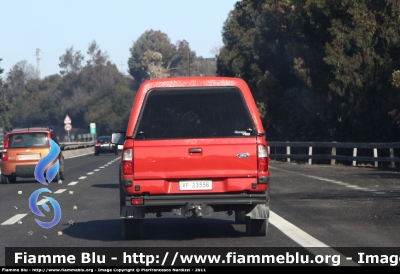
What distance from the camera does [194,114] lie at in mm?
9953

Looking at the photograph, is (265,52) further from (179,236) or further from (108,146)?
(179,236)

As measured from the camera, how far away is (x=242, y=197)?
9539 mm

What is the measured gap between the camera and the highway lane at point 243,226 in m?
9.87

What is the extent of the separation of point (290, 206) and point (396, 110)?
19262 mm

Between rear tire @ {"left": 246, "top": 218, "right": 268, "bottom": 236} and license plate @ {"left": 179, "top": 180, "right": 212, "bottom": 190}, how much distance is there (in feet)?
3.58

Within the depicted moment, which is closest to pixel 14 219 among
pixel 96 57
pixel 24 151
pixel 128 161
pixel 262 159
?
pixel 128 161

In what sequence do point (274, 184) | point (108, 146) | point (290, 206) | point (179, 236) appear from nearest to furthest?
point (179, 236) < point (290, 206) < point (274, 184) < point (108, 146)

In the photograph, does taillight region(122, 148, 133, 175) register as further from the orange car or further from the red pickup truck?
the orange car

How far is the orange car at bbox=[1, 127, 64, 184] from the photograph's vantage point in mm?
23406

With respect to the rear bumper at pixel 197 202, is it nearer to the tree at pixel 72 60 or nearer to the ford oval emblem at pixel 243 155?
the ford oval emblem at pixel 243 155

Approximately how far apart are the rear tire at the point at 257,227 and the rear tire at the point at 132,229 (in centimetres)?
140

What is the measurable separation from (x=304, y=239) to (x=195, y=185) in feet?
4.98

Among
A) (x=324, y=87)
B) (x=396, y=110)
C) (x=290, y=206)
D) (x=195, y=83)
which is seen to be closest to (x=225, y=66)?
(x=324, y=87)

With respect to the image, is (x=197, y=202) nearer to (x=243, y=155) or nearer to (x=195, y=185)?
(x=195, y=185)
